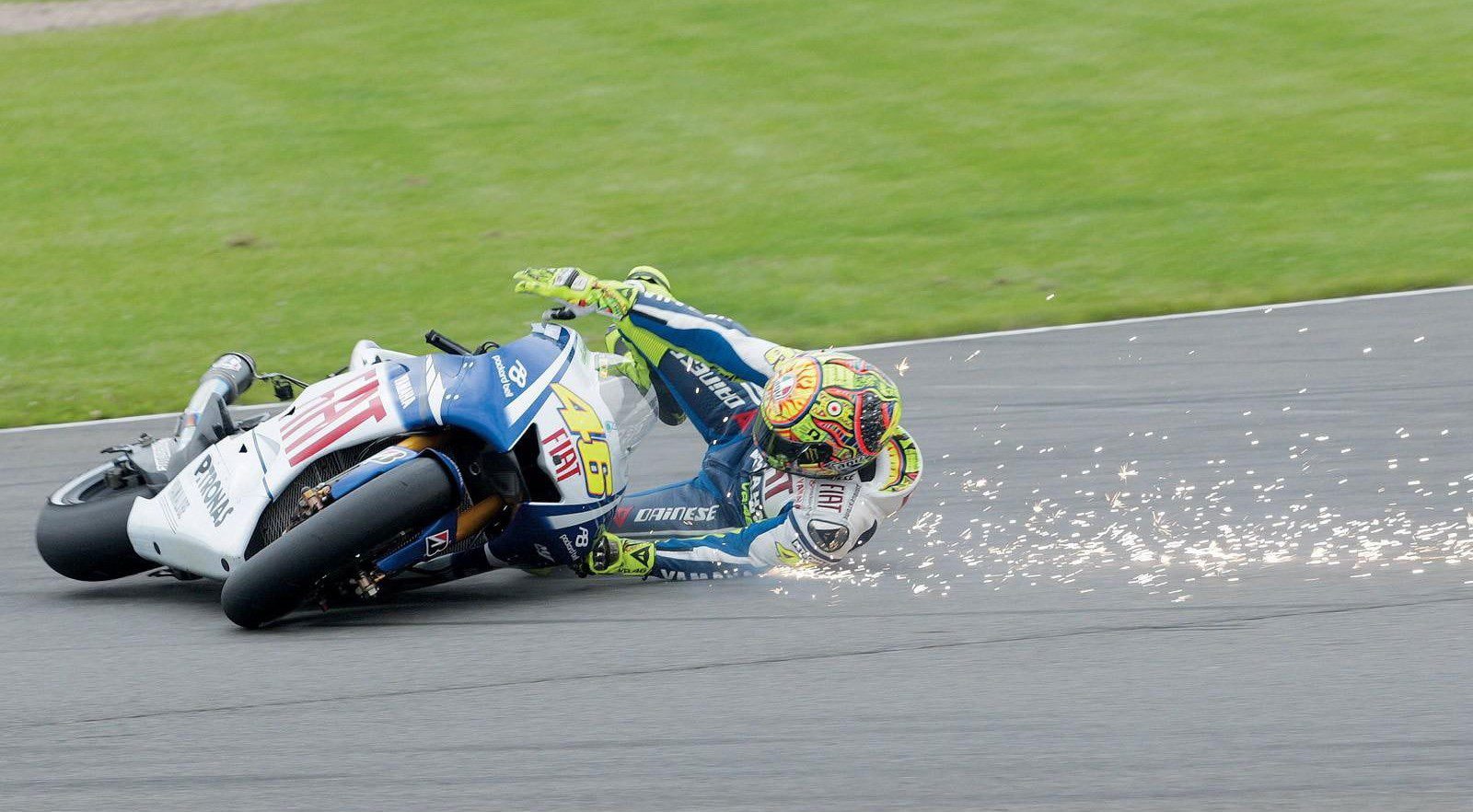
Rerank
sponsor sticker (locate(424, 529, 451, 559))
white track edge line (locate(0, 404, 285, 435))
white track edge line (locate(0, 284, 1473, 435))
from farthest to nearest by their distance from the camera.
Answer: white track edge line (locate(0, 284, 1473, 435)) < white track edge line (locate(0, 404, 285, 435)) < sponsor sticker (locate(424, 529, 451, 559))

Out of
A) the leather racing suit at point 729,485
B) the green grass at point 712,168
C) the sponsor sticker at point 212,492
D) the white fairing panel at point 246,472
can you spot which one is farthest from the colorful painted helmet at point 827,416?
the green grass at point 712,168

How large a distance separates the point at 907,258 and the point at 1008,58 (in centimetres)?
565

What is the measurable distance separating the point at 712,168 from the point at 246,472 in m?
8.99

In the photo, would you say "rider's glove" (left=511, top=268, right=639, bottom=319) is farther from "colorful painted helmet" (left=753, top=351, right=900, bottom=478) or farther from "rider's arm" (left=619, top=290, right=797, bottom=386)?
"colorful painted helmet" (left=753, top=351, right=900, bottom=478)

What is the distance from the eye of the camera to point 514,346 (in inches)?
226

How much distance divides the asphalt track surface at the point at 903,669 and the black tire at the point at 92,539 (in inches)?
5.9

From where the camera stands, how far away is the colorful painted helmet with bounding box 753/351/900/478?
566 centimetres

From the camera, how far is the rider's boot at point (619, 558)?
5.91 meters

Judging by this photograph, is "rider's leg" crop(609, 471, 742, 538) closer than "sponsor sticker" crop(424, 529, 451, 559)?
No

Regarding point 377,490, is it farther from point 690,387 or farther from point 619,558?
point 690,387

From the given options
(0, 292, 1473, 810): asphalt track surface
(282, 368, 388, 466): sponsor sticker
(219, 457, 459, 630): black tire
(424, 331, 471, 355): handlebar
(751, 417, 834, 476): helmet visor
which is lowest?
(0, 292, 1473, 810): asphalt track surface

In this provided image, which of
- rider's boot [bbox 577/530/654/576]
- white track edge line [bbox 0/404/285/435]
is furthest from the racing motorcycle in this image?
white track edge line [bbox 0/404/285/435]

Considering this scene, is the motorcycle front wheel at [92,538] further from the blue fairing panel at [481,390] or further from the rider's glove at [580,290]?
the rider's glove at [580,290]

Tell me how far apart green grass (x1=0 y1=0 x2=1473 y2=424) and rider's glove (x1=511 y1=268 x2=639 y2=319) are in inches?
151
